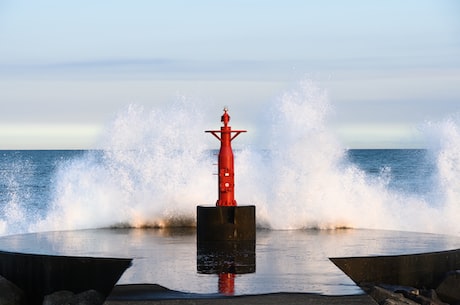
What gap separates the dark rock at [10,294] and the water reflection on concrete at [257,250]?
1.47 ft

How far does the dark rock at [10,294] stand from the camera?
8.80 m

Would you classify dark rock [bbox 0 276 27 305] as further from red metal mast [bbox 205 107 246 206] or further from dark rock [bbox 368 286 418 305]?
dark rock [bbox 368 286 418 305]

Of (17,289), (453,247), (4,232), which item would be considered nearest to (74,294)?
(17,289)

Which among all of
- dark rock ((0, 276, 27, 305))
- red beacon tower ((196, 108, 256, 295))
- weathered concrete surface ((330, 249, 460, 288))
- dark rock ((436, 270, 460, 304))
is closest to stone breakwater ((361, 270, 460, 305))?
dark rock ((436, 270, 460, 304))

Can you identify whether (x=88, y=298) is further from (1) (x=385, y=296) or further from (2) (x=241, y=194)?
(2) (x=241, y=194)

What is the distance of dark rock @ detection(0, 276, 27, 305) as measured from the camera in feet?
28.9

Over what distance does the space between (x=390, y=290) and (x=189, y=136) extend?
613 cm

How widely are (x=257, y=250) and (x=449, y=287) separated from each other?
5.87 ft

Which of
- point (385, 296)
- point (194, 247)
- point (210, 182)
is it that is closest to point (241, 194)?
point (210, 182)

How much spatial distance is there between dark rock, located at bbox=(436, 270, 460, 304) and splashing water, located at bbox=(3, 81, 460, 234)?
342 cm

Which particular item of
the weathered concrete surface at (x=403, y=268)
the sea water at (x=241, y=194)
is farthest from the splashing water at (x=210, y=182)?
the weathered concrete surface at (x=403, y=268)

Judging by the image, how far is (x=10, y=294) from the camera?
8875 millimetres

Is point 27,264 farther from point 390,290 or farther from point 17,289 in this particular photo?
point 390,290

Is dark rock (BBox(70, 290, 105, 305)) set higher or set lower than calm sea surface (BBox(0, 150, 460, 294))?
lower
